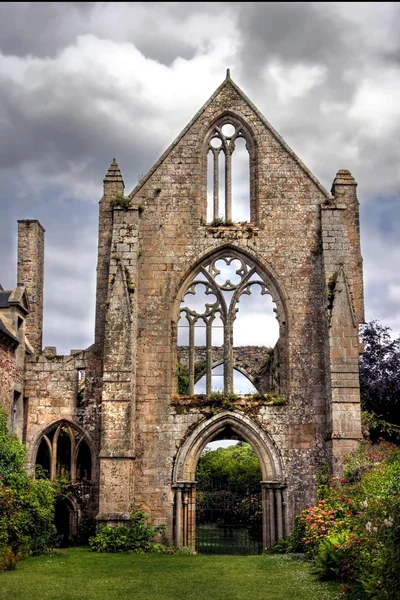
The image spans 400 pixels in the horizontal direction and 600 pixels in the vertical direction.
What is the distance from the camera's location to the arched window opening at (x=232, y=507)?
2105cm

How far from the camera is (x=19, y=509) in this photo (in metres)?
15.9

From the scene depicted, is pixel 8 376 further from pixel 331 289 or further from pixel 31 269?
pixel 331 289

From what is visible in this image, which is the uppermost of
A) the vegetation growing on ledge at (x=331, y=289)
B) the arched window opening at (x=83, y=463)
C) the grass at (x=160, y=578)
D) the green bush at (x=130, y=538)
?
the vegetation growing on ledge at (x=331, y=289)

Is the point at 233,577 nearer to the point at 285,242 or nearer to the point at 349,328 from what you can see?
the point at 349,328

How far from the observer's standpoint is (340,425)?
18250 mm

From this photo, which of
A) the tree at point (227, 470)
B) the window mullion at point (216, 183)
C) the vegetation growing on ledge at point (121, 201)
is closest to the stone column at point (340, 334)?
the window mullion at point (216, 183)

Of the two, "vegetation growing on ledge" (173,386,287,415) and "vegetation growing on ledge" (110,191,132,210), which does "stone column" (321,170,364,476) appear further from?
"vegetation growing on ledge" (110,191,132,210)

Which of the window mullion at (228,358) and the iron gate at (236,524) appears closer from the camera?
the window mullion at (228,358)

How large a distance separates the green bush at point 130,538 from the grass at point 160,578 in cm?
64

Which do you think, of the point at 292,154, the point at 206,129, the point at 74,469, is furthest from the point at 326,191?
the point at 74,469

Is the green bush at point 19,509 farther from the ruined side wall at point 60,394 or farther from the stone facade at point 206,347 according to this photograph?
the ruined side wall at point 60,394

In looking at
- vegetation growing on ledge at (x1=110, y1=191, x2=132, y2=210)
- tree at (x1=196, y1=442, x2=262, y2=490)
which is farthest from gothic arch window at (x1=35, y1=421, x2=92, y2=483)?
tree at (x1=196, y1=442, x2=262, y2=490)

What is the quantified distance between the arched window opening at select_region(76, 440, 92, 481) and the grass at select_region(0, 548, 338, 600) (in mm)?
3101

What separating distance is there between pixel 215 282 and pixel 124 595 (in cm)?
972
